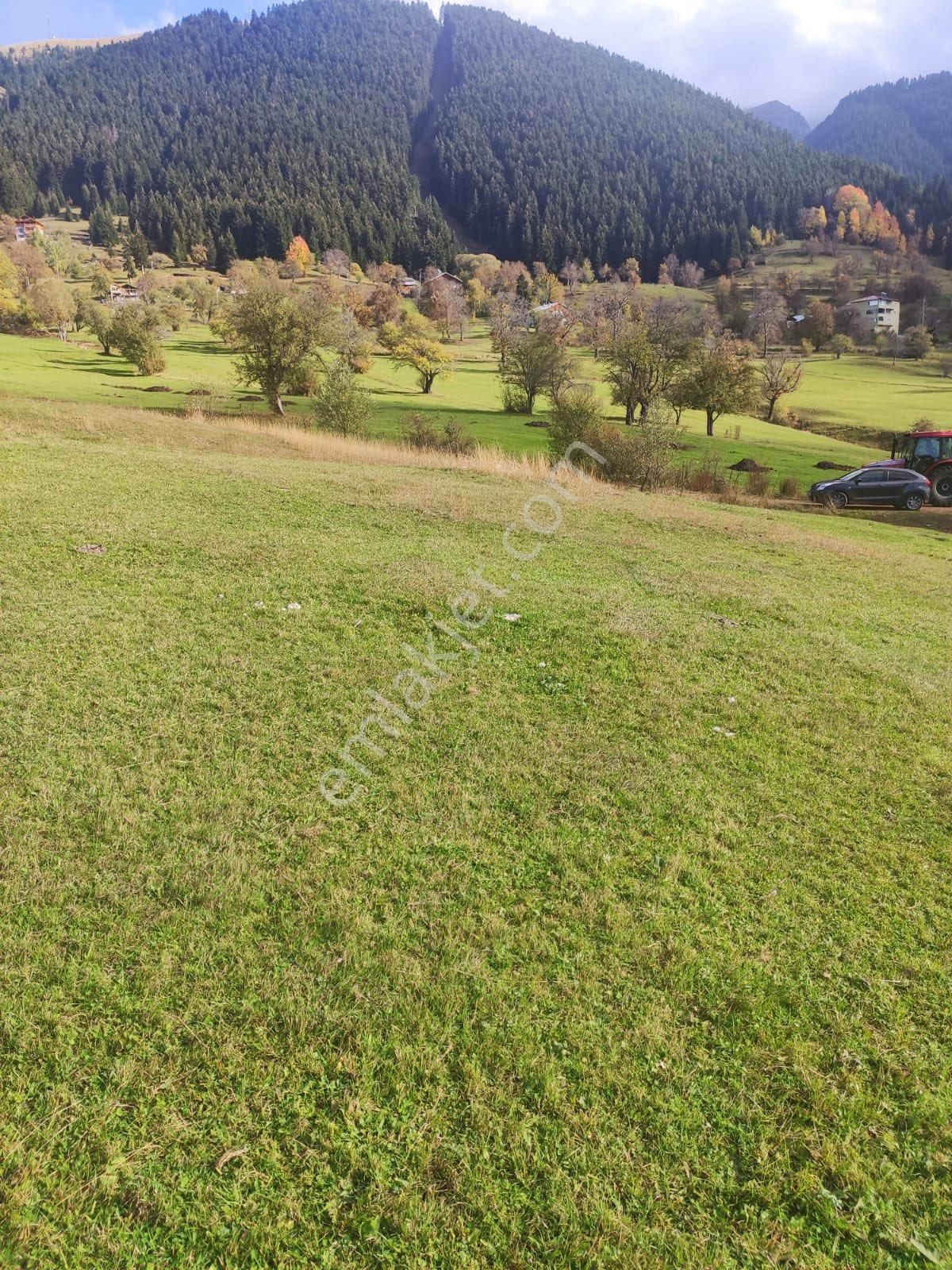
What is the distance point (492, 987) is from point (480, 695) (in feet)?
11.7

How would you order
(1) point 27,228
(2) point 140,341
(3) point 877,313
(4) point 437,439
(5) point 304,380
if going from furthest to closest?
1. (1) point 27,228
2. (3) point 877,313
3. (2) point 140,341
4. (5) point 304,380
5. (4) point 437,439

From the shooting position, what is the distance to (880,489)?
26.0m

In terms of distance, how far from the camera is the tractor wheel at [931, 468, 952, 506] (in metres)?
26.8

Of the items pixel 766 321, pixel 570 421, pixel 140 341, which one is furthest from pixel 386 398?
pixel 766 321

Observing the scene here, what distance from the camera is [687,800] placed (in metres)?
5.44

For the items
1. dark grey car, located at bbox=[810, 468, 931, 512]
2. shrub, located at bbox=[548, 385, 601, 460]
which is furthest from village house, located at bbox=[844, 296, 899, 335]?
shrub, located at bbox=[548, 385, 601, 460]

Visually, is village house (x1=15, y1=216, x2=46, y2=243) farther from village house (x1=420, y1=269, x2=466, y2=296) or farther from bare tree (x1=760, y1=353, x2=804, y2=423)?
bare tree (x1=760, y1=353, x2=804, y2=423)

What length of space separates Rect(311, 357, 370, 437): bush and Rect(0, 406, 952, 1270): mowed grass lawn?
2584cm

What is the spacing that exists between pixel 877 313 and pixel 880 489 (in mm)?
112462

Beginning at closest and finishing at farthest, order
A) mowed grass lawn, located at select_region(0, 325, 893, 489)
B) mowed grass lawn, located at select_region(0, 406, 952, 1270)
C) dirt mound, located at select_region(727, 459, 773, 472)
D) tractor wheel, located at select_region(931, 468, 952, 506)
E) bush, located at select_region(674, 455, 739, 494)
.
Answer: mowed grass lawn, located at select_region(0, 406, 952, 1270)
bush, located at select_region(674, 455, 739, 494)
tractor wheel, located at select_region(931, 468, 952, 506)
dirt mound, located at select_region(727, 459, 773, 472)
mowed grass lawn, located at select_region(0, 325, 893, 489)

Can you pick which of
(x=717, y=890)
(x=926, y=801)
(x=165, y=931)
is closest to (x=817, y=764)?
(x=926, y=801)

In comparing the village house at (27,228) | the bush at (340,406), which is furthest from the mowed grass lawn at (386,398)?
the village house at (27,228)

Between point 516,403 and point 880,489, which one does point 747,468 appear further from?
point 516,403

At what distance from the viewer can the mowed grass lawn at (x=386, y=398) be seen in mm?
36750
